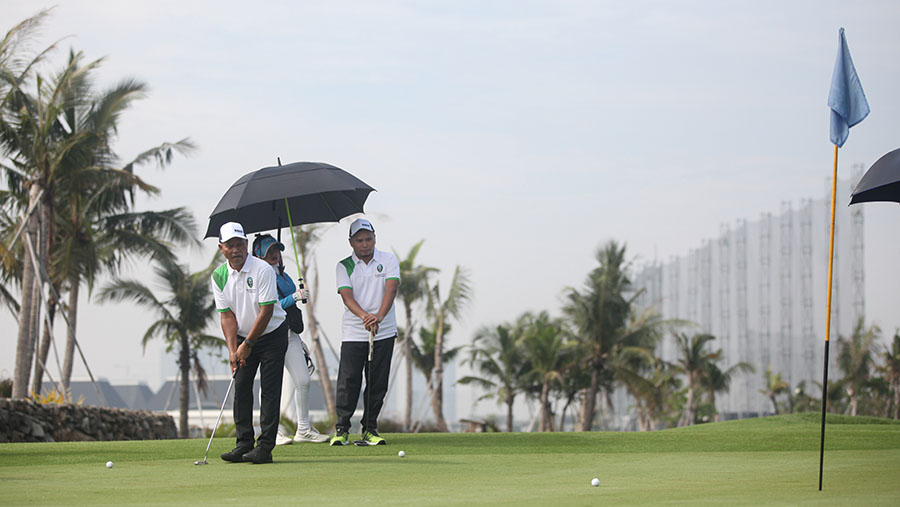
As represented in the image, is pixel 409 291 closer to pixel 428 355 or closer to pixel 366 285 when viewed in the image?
pixel 428 355

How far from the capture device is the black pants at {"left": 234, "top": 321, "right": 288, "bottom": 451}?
8.50 m

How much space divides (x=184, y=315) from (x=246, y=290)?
35.0m

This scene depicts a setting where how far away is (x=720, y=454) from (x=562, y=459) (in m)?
1.69

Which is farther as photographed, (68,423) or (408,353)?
(408,353)

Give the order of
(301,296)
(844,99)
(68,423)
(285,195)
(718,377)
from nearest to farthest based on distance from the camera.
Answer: (844,99) < (285,195) < (301,296) < (68,423) < (718,377)

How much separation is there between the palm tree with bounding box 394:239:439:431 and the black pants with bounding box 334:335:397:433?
119ft

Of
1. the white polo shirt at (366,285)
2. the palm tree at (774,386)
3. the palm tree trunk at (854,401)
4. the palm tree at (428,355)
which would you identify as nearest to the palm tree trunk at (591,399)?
the palm tree at (428,355)

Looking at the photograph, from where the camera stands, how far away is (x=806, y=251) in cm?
7300

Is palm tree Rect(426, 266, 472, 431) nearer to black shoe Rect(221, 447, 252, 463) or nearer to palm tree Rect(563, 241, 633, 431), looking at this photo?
palm tree Rect(563, 241, 633, 431)

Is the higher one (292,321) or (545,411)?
(292,321)

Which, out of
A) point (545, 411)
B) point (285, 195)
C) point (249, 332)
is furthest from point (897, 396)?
point (249, 332)

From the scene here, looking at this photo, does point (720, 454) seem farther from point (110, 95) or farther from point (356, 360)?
point (110, 95)

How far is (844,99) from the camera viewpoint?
23.6ft

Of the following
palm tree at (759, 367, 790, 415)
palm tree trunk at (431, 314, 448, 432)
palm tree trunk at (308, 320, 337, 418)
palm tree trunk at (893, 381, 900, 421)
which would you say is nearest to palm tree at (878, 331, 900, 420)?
palm tree trunk at (893, 381, 900, 421)
